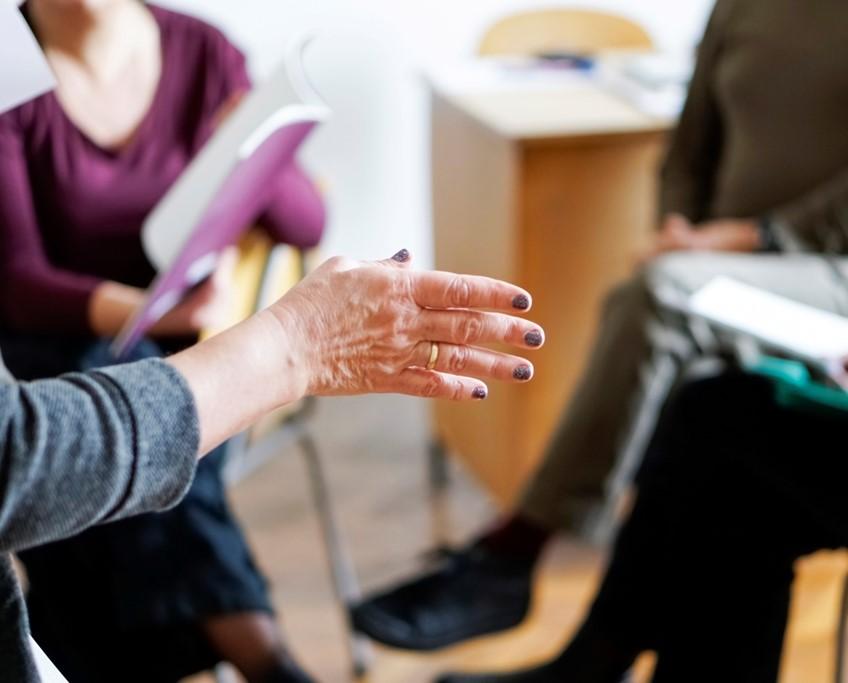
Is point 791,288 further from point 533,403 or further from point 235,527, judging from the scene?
point 235,527

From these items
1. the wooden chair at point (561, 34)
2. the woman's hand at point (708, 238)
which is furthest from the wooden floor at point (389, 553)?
the wooden chair at point (561, 34)

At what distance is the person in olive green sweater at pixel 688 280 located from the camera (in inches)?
50.6

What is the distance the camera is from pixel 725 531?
1.02 metres

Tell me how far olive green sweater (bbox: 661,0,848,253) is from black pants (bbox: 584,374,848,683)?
394 millimetres

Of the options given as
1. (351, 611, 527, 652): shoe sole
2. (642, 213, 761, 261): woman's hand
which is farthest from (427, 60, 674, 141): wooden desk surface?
(351, 611, 527, 652): shoe sole

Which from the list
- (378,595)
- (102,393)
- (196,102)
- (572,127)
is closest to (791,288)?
(572,127)

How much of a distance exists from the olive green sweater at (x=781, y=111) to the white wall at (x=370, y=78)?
0.76 m

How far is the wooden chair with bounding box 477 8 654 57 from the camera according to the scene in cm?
205

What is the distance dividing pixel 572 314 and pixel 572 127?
0.31m

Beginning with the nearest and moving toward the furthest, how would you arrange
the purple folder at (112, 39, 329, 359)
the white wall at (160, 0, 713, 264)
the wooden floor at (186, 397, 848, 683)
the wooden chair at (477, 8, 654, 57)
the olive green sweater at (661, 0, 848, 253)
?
the purple folder at (112, 39, 329, 359)
the olive green sweater at (661, 0, 848, 253)
the wooden floor at (186, 397, 848, 683)
the wooden chair at (477, 8, 654, 57)
the white wall at (160, 0, 713, 264)

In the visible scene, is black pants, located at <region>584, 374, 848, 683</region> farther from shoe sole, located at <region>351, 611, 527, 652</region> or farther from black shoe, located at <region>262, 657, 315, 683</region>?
black shoe, located at <region>262, 657, 315, 683</region>

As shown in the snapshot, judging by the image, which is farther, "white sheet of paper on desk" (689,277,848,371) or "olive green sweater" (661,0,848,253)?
"olive green sweater" (661,0,848,253)

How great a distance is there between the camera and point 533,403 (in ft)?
5.60

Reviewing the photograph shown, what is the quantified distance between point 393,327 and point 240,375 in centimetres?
11
